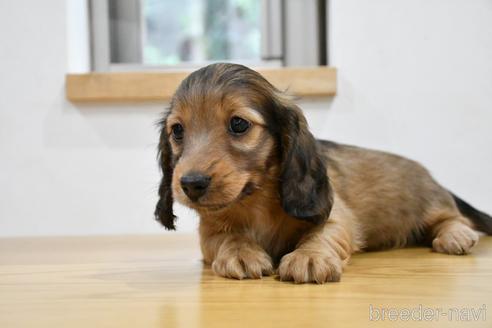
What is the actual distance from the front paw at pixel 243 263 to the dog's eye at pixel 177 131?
0.31 meters

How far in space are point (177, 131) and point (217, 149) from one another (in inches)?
6.7

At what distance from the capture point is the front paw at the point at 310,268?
1.26 metres

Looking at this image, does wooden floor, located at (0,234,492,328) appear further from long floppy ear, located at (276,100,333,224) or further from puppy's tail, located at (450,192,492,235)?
puppy's tail, located at (450,192,492,235)

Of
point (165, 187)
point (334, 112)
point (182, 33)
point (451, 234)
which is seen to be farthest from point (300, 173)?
point (182, 33)

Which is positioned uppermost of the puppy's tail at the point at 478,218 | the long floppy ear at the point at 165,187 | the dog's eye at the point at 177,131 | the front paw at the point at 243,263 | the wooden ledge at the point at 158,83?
the wooden ledge at the point at 158,83

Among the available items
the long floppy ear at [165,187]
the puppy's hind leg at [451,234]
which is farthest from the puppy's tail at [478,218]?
the long floppy ear at [165,187]

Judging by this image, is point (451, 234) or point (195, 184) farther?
point (451, 234)

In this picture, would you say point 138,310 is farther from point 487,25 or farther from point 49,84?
point 487,25

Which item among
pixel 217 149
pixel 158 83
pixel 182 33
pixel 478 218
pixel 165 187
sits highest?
pixel 182 33

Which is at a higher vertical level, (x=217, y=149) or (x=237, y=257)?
(x=217, y=149)

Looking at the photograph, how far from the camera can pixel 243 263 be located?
138cm

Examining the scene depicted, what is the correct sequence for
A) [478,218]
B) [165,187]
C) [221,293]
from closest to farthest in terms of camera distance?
[221,293], [165,187], [478,218]

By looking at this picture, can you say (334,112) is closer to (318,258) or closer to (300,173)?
(300,173)

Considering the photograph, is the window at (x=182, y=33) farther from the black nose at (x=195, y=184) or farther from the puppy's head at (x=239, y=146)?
the black nose at (x=195, y=184)
